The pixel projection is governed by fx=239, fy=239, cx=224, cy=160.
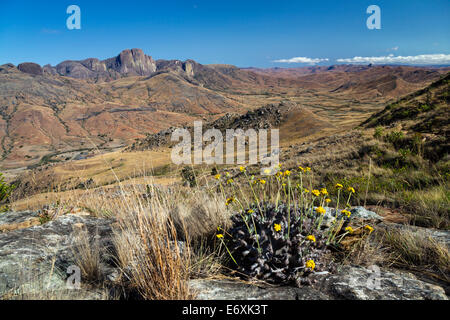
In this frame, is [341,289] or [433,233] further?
[433,233]

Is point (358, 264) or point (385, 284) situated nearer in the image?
point (385, 284)

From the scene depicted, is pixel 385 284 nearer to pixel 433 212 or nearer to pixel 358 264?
pixel 358 264

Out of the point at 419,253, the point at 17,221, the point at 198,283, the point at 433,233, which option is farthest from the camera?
the point at 17,221

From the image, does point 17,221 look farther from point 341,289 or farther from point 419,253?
point 419,253

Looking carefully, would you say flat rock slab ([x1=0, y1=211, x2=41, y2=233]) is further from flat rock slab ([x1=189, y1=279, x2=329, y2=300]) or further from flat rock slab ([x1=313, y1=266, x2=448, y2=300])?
flat rock slab ([x1=313, y1=266, x2=448, y2=300])

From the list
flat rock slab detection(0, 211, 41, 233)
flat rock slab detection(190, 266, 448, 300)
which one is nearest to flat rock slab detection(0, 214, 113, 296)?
flat rock slab detection(0, 211, 41, 233)

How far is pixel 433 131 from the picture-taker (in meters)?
10.3

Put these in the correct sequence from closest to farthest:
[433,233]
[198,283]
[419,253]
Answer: [198,283]
[419,253]
[433,233]

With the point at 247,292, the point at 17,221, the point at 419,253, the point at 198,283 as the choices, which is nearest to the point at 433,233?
the point at 419,253

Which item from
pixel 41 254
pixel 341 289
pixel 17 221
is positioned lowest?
pixel 17 221

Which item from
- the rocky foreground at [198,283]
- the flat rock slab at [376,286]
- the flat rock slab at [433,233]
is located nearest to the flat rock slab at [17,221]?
the rocky foreground at [198,283]

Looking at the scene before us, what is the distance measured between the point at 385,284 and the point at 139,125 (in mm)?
193522

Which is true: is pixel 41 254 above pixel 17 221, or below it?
above
